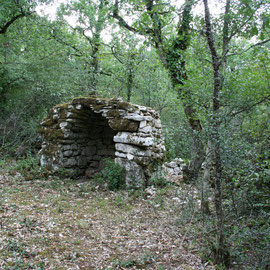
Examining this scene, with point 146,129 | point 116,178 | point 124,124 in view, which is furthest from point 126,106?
point 116,178

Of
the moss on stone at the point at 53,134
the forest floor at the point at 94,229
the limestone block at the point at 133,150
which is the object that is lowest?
the forest floor at the point at 94,229

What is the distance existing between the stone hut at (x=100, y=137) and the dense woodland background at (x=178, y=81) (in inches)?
36.8

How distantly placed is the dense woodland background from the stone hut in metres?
0.93

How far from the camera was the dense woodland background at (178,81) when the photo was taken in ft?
9.91

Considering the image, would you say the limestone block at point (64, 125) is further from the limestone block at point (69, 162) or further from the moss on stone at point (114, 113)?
the moss on stone at point (114, 113)

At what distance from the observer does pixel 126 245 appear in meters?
3.42

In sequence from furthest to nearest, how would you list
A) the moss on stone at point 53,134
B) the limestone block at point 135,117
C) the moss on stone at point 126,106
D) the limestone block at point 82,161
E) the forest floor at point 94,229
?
the limestone block at point 82,161 < the moss on stone at point 53,134 < the moss on stone at point 126,106 < the limestone block at point 135,117 < the forest floor at point 94,229

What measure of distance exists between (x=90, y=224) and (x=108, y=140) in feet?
14.5

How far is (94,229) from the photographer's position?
12.6 ft

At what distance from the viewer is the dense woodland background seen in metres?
3.02

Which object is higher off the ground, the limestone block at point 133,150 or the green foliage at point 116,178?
the limestone block at point 133,150

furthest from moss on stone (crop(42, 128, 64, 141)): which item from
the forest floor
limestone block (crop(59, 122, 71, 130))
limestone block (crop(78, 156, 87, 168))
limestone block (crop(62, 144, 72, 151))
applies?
the forest floor

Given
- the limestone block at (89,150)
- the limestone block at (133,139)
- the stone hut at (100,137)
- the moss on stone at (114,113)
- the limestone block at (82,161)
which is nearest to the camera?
the limestone block at (133,139)

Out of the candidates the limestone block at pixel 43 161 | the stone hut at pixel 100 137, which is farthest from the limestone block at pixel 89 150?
the limestone block at pixel 43 161
